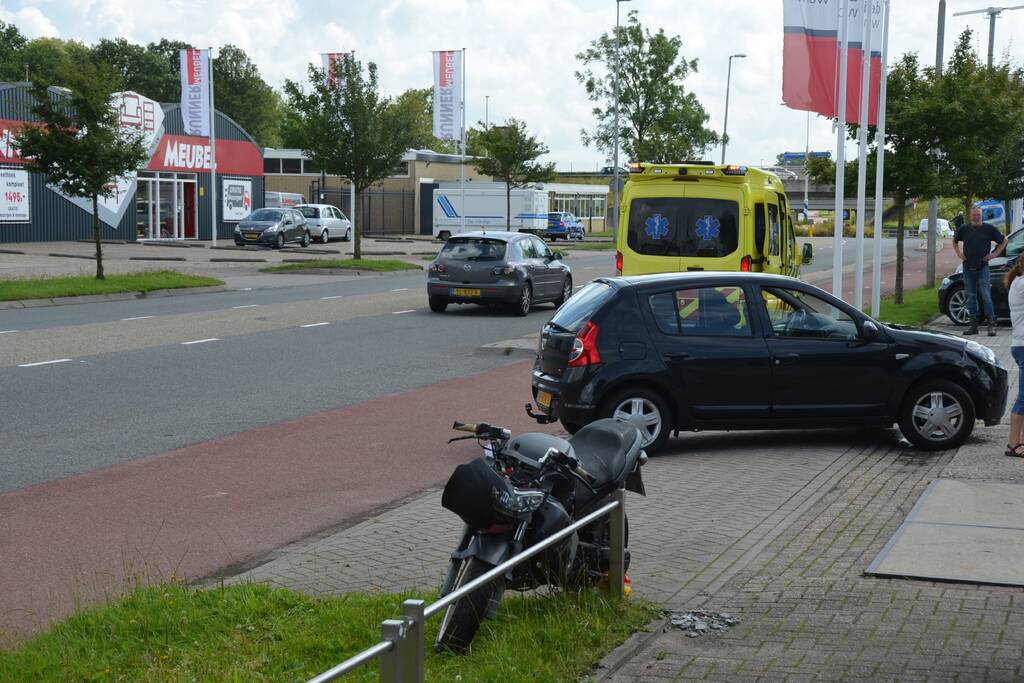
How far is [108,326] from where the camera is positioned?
20328 mm

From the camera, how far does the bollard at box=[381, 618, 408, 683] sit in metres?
3.55

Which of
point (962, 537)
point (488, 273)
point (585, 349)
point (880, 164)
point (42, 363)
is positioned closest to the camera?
point (962, 537)

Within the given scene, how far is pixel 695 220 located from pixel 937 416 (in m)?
7.00

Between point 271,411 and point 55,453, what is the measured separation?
2.63m

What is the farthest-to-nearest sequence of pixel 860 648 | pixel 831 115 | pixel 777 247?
1. pixel 831 115
2. pixel 777 247
3. pixel 860 648

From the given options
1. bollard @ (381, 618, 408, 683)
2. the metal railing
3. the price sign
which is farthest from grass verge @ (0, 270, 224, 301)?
bollard @ (381, 618, 408, 683)

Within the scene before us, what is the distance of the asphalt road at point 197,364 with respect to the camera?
35.9 feet

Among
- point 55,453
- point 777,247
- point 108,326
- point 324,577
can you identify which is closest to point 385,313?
point 108,326

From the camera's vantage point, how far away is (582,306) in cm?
1042

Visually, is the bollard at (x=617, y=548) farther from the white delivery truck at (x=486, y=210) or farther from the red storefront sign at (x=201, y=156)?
the white delivery truck at (x=486, y=210)

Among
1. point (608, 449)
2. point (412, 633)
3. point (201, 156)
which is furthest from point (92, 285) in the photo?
point (201, 156)

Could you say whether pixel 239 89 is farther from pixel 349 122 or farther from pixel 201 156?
pixel 349 122

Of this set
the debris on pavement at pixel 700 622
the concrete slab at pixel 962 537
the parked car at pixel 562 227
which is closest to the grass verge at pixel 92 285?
the concrete slab at pixel 962 537

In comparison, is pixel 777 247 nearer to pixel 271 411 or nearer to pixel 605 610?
pixel 271 411
